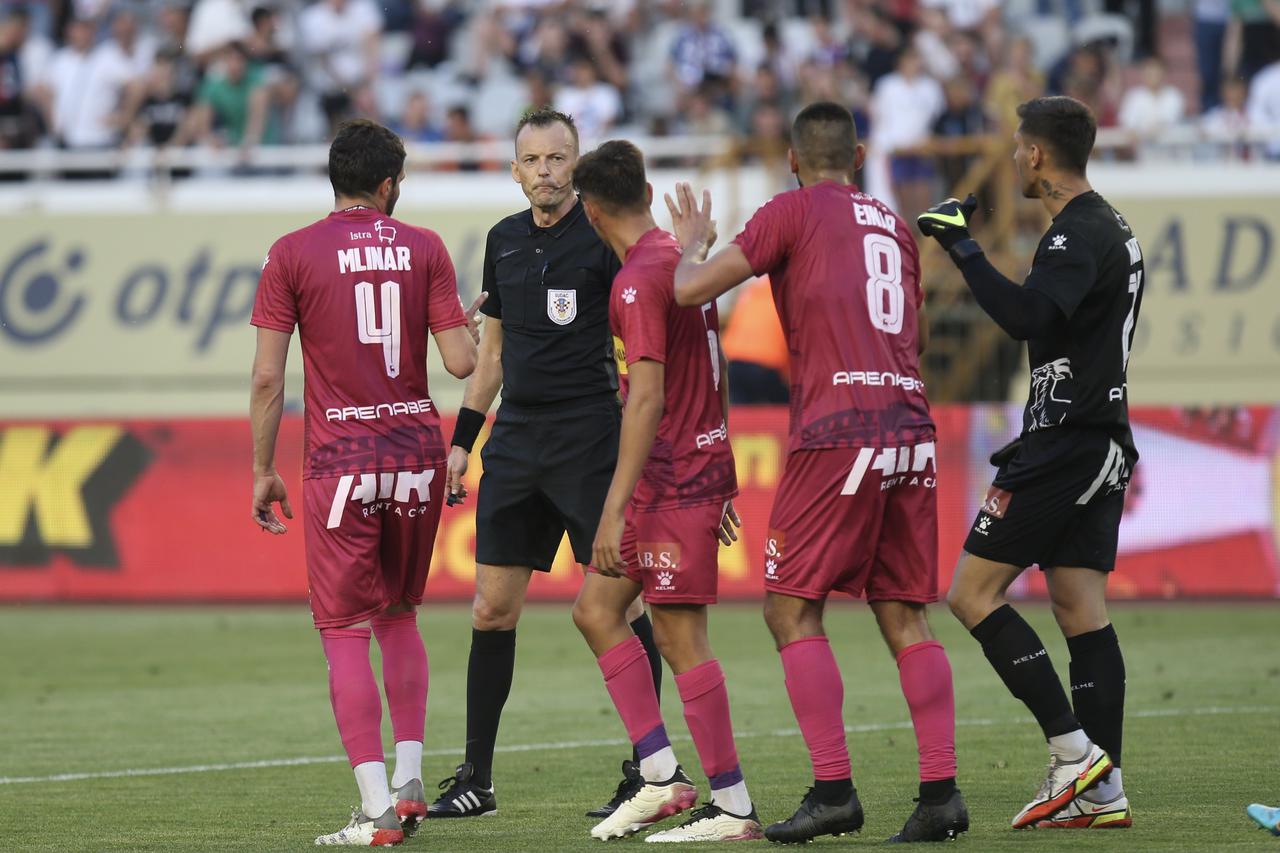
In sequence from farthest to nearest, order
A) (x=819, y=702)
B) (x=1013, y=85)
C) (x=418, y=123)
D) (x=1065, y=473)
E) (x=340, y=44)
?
(x=340, y=44), (x=418, y=123), (x=1013, y=85), (x=1065, y=473), (x=819, y=702)

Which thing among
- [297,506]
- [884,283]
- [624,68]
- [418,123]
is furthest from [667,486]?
[624,68]

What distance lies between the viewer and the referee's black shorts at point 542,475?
746 cm

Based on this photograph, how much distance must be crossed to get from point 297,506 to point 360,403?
923 cm

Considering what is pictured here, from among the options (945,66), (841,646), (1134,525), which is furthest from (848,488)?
(945,66)

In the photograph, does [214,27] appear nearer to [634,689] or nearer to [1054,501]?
[634,689]

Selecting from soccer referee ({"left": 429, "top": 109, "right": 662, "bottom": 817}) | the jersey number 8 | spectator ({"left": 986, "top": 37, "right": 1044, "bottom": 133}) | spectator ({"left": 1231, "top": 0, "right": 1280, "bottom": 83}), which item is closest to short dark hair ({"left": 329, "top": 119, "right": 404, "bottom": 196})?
soccer referee ({"left": 429, "top": 109, "right": 662, "bottom": 817})

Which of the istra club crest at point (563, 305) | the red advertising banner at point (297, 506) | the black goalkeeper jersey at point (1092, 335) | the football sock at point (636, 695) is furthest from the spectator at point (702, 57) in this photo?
the football sock at point (636, 695)

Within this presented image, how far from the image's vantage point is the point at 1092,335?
23.2ft

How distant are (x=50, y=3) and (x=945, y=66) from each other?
10178 millimetres

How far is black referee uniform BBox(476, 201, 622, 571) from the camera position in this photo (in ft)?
24.5

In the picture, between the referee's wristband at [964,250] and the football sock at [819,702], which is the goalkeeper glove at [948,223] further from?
the football sock at [819,702]

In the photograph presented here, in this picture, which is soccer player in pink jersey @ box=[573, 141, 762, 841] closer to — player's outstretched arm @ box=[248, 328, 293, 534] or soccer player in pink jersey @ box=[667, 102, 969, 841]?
soccer player in pink jersey @ box=[667, 102, 969, 841]

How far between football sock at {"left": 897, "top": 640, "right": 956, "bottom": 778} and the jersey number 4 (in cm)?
205

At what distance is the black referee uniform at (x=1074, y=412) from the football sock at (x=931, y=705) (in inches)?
27.4
